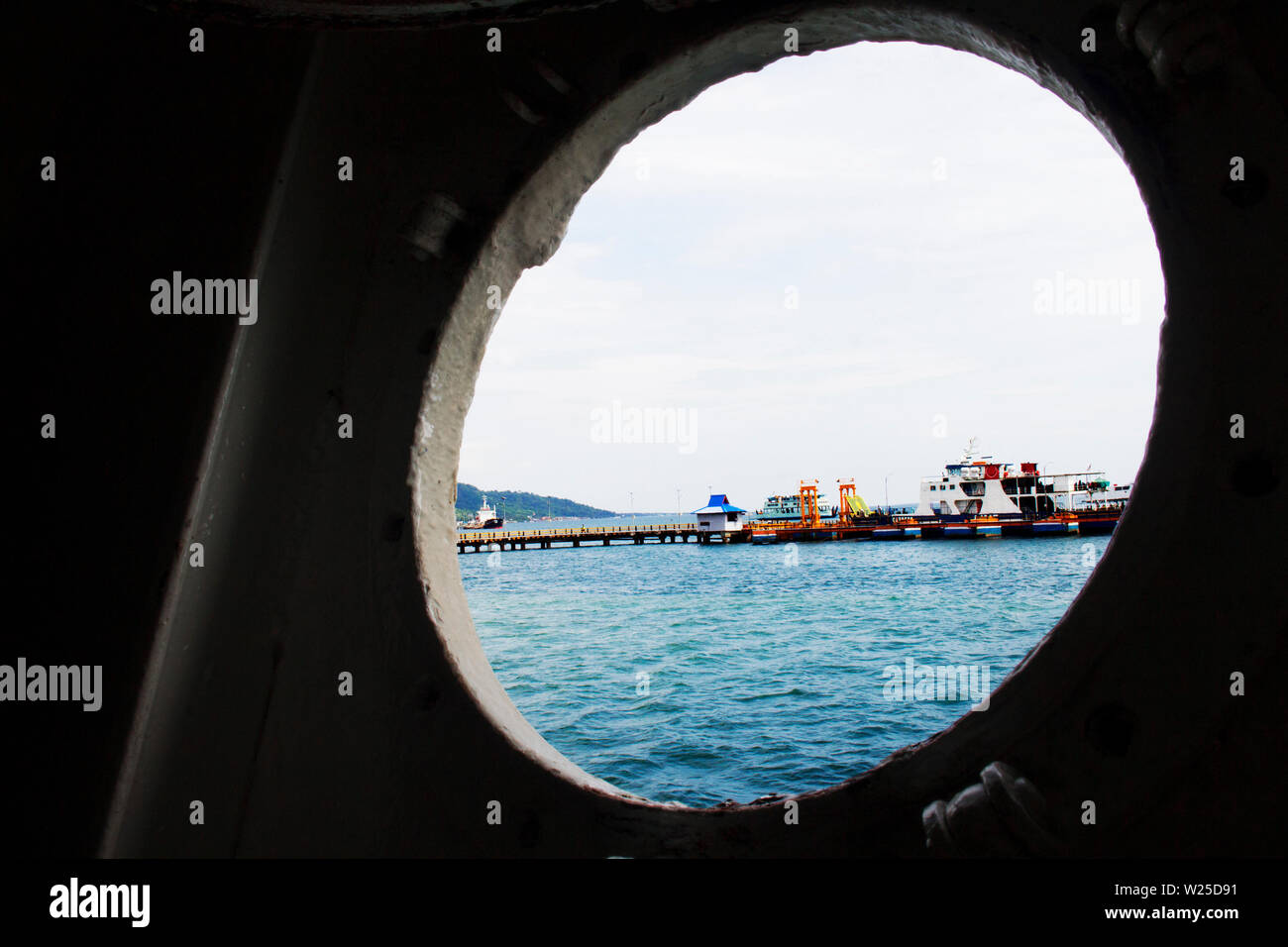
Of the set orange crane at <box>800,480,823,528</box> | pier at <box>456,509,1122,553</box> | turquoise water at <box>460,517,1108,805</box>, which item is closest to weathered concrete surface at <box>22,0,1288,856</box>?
turquoise water at <box>460,517,1108,805</box>

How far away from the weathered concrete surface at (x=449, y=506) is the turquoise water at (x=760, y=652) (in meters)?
6.79

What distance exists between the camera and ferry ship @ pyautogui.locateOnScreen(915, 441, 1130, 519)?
44.9 m

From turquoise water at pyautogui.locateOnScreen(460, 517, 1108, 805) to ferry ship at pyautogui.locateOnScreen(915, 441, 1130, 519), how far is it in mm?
2352

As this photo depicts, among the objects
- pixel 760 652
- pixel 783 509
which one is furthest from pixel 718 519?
pixel 760 652

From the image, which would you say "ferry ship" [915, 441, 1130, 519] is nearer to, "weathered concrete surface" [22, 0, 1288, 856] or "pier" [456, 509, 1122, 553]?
"pier" [456, 509, 1122, 553]

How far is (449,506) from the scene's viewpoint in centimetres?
210

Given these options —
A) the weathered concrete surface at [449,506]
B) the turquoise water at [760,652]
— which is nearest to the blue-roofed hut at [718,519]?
the turquoise water at [760,652]

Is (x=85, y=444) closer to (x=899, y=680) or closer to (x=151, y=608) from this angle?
(x=151, y=608)

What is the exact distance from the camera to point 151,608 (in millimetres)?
1918

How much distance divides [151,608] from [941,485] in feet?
167

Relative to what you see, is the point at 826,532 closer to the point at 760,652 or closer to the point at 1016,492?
the point at 1016,492

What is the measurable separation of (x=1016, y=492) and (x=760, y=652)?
32174 mm

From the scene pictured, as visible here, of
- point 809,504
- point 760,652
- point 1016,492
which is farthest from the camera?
point 809,504
